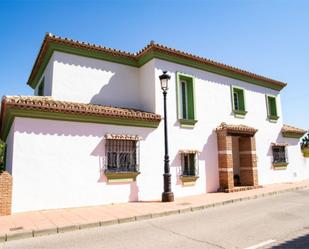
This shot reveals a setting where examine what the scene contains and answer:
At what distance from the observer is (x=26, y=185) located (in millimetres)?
8875

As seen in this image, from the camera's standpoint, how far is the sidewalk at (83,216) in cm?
655

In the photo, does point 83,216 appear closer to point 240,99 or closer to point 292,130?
point 240,99

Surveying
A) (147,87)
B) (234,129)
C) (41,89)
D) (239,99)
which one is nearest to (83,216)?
(147,87)

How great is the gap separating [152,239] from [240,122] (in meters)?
11.2

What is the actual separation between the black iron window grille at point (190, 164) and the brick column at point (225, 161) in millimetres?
1525

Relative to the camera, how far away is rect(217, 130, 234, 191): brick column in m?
13.4

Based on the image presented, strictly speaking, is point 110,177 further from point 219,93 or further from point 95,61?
point 219,93

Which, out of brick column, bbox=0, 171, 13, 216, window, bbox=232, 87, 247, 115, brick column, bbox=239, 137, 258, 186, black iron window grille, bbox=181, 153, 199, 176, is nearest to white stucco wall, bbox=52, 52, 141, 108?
black iron window grille, bbox=181, 153, 199, 176

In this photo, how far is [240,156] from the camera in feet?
Result: 50.3

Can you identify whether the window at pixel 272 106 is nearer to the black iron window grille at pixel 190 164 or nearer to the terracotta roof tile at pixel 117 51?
the terracotta roof tile at pixel 117 51

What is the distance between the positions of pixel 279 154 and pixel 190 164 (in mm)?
8030

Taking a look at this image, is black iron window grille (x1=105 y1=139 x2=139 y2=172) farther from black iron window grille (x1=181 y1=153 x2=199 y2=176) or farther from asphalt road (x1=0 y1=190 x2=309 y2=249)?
asphalt road (x1=0 y1=190 x2=309 y2=249)

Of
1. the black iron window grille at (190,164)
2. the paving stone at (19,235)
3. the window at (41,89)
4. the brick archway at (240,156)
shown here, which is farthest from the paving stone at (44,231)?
the window at (41,89)

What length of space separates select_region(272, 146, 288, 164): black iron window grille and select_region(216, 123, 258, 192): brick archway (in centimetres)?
312
